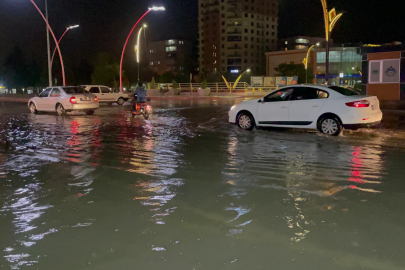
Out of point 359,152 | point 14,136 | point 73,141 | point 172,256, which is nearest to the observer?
point 172,256

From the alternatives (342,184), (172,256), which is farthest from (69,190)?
(342,184)

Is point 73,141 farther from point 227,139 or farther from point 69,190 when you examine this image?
point 69,190

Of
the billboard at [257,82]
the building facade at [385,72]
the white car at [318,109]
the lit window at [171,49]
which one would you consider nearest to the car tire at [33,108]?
the white car at [318,109]

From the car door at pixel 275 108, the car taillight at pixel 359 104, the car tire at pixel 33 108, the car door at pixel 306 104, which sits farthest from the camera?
the car tire at pixel 33 108

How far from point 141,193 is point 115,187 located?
2.02ft

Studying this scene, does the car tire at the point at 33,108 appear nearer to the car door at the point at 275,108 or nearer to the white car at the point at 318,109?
the white car at the point at 318,109

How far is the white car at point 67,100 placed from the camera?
20.9m

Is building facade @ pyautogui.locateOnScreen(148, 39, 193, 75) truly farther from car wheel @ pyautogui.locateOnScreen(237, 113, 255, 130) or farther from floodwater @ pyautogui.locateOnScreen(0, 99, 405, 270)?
floodwater @ pyautogui.locateOnScreen(0, 99, 405, 270)

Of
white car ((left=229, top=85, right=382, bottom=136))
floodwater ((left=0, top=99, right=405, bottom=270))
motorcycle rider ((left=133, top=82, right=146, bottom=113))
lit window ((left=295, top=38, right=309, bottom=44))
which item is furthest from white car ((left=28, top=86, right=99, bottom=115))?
lit window ((left=295, top=38, right=309, bottom=44))

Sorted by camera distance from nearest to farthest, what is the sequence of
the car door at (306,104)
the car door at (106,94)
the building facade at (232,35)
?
the car door at (306,104) → the car door at (106,94) → the building facade at (232,35)

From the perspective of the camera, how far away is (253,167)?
25.7ft

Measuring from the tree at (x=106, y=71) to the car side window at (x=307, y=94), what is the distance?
2997 inches

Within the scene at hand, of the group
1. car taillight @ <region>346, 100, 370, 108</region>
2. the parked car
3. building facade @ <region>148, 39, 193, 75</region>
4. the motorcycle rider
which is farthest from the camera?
building facade @ <region>148, 39, 193, 75</region>

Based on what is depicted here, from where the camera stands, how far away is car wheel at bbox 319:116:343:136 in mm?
11914
